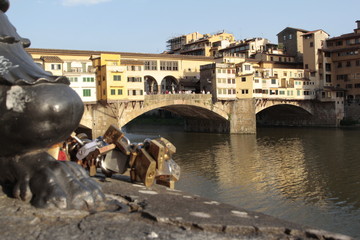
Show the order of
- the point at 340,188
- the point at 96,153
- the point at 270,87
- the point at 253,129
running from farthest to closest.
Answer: the point at 270,87 → the point at 253,129 → the point at 340,188 → the point at 96,153

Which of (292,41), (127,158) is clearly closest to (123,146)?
(127,158)

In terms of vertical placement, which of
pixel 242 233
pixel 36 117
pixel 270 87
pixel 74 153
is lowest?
pixel 242 233

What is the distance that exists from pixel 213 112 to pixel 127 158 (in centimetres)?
4218

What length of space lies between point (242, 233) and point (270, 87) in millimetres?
51642

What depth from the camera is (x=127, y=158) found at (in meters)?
8.26

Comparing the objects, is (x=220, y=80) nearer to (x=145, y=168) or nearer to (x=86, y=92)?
(x=86, y=92)

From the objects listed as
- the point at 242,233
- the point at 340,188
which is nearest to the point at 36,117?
the point at 242,233

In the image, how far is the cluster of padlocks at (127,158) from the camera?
7.66m

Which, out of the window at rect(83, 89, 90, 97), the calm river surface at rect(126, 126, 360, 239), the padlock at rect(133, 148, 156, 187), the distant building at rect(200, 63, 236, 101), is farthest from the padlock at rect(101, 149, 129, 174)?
the distant building at rect(200, 63, 236, 101)

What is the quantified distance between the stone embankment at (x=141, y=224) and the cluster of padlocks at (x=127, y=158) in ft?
7.23

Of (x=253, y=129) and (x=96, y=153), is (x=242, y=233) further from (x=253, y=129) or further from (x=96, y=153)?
(x=253, y=129)

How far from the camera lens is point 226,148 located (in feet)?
122

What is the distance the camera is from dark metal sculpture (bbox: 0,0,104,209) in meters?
4.76

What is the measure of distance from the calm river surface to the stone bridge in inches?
280
